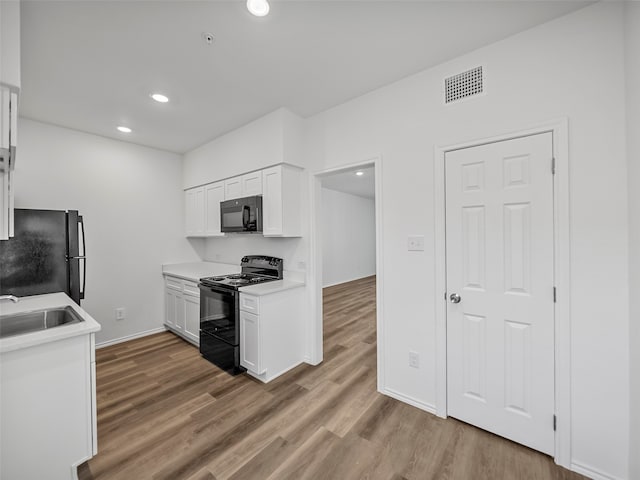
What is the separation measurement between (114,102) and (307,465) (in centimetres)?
354

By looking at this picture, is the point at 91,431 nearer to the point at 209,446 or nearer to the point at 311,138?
the point at 209,446

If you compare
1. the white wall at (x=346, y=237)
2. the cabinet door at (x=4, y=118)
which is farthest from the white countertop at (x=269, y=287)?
the white wall at (x=346, y=237)

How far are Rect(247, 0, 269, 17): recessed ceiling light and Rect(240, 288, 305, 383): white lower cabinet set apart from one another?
215cm

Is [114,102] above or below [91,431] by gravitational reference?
above

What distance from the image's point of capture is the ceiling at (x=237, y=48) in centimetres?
161

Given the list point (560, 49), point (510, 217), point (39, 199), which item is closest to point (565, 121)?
point (560, 49)

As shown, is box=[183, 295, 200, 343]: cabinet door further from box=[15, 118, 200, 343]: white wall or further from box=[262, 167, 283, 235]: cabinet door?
box=[262, 167, 283, 235]: cabinet door

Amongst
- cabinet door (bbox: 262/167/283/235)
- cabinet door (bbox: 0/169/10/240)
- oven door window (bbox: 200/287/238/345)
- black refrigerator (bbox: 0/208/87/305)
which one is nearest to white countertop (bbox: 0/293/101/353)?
black refrigerator (bbox: 0/208/87/305)

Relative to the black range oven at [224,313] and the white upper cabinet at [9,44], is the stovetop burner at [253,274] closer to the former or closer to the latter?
the black range oven at [224,313]

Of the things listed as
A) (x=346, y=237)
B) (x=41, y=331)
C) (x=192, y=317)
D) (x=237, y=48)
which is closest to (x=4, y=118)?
(x=41, y=331)

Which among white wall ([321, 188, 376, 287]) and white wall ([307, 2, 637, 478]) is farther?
white wall ([321, 188, 376, 287])

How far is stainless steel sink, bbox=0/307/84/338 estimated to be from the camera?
185 centimetres

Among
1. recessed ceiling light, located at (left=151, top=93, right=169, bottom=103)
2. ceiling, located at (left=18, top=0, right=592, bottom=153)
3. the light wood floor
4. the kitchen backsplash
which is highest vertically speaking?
recessed ceiling light, located at (left=151, top=93, right=169, bottom=103)

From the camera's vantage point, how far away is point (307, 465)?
5.57 ft
